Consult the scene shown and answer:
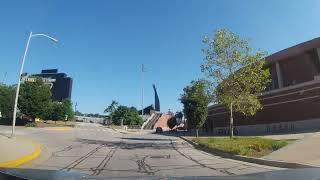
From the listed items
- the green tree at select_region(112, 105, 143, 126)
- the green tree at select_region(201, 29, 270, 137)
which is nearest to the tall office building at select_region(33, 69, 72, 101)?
the green tree at select_region(112, 105, 143, 126)

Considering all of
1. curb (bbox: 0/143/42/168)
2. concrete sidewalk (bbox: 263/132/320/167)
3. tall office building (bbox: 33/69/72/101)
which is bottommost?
curb (bbox: 0/143/42/168)

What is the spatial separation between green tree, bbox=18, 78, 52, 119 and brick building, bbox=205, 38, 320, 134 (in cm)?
2730

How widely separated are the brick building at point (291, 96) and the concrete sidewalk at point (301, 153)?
23092 millimetres

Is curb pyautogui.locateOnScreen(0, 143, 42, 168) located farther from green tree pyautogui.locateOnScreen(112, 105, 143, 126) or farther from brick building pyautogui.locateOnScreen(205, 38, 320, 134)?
green tree pyautogui.locateOnScreen(112, 105, 143, 126)

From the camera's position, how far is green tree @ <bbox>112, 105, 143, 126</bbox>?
130 metres

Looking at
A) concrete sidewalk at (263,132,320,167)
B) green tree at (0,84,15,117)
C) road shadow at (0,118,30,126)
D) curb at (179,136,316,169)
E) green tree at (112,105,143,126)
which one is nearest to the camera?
curb at (179,136,316,169)

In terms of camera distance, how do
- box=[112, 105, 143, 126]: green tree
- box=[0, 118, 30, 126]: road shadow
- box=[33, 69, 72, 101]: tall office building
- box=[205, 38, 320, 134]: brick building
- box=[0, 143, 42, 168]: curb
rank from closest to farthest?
box=[0, 143, 42, 168]: curb < box=[205, 38, 320, 134]: brick building < box=[0, 118, 30, 126]: road shadow < box=[112, 105, 143, 126]: green tree < box=[33, 69, 72, 101]: tall office building

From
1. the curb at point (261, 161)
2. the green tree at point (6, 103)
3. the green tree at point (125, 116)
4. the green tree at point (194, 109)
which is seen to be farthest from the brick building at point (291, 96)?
the green tree at point (125, 116)

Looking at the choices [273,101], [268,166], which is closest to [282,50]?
[273,101]

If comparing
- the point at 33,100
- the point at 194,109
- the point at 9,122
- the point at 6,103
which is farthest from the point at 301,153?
the point at 6,103

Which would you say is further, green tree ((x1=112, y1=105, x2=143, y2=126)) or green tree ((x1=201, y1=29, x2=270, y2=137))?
green tree ((x1=112, y1=105, x2=143, y2=126))

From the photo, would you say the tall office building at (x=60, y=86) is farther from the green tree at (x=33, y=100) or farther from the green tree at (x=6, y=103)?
the green tree at (x=33, y=100)

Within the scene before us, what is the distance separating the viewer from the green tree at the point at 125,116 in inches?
5128

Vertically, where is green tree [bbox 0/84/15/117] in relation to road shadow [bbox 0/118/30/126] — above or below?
above
